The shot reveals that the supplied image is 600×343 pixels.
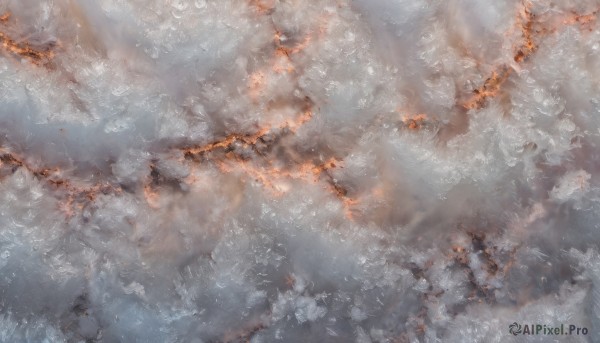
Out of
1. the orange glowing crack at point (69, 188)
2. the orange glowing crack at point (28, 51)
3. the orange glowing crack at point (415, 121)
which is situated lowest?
the orange glowing crack at point (69, 188)

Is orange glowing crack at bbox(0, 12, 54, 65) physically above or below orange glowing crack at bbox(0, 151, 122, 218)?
above

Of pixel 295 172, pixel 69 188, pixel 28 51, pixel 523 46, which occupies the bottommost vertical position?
pixel 69 188

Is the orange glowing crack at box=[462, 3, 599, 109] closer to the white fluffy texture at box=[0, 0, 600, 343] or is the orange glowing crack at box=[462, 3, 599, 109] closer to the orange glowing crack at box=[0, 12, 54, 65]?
the white fluffy texture at box=[0, 0, 600, 343]

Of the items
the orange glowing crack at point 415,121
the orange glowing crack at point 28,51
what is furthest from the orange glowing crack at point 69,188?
the orange glowing crack at point 415,121

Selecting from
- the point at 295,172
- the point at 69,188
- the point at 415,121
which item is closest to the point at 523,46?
the point at 415,121

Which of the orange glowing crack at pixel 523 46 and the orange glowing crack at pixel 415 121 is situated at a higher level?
the orange glowing crack at pixel 523 46

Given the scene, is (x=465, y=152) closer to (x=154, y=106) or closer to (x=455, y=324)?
(x=455, y=324)

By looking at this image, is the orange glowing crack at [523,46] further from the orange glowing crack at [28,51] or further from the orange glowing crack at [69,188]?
the orange glowing crack at [28,51]

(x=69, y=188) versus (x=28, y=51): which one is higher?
(x=28, y=51)

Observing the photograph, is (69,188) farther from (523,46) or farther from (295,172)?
(523,46)

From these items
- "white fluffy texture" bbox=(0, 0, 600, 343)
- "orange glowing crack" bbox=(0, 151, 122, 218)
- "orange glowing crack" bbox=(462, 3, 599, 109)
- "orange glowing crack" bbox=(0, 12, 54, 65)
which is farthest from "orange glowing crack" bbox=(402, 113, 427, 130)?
"orange glowing crack" bbox=(0, 12, 54, 65)
